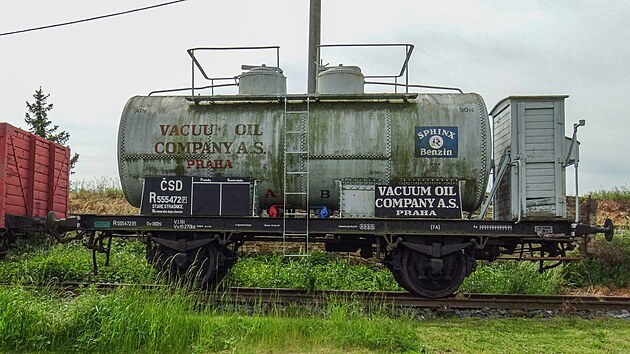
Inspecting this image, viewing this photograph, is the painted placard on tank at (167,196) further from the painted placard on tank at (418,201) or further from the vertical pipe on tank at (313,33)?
the vertical pipe on tank at (313,33)

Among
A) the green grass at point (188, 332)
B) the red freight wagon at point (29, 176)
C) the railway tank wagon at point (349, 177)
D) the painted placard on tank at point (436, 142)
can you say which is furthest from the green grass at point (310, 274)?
the red freight wagon at point (29, 176)

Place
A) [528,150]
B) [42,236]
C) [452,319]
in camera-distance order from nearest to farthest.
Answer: [452,319] → [528,150] → [42,236]

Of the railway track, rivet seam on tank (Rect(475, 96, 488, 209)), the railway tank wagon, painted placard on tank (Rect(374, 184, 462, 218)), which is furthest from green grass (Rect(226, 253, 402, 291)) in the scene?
rivet seam on tank (Rect(475, 96, 488, 209))

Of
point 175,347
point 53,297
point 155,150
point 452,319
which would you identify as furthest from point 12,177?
point 452,319

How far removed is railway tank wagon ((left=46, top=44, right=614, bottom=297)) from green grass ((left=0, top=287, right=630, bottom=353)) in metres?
2.48

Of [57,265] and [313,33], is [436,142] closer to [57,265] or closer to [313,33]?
[313,33]

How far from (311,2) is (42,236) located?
967cm

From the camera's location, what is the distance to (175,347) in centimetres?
688

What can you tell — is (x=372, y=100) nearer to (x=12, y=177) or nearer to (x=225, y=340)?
(x=225, y=340)

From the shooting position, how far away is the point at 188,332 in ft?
23.5

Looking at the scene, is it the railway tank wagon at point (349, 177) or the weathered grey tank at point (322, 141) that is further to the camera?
the weathered grey tank at point (322, 141)

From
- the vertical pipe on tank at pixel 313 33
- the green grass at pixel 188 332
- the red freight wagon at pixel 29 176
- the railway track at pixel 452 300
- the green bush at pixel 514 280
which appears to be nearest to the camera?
the green grass at pixel 188 332

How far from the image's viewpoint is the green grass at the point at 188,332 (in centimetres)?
697

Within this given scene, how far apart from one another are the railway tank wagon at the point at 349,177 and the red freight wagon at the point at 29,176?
1.23 m
